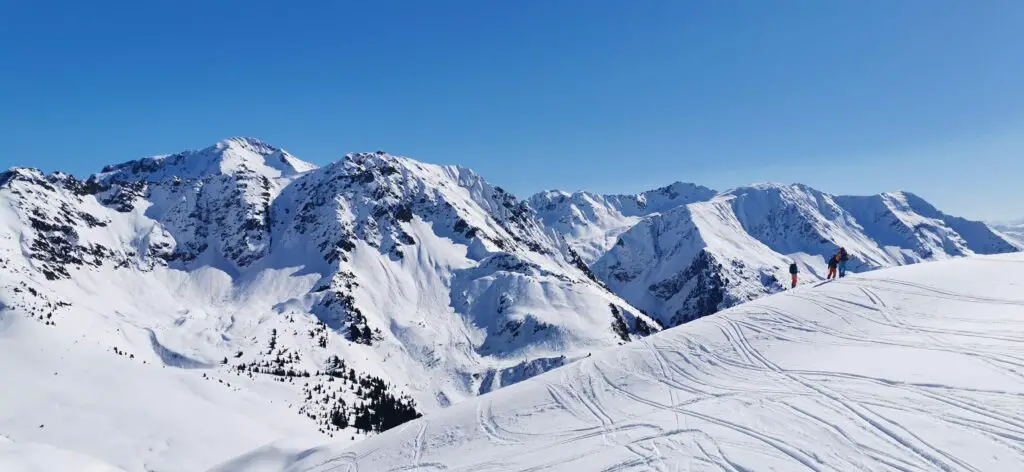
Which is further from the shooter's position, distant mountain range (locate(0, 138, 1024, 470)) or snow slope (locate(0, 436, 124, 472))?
distant mountain range (locate(0, 138, 1024, 470))

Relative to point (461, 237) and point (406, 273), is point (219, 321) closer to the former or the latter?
point (406, 273)

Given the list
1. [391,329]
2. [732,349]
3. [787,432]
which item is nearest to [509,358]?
[391,329]

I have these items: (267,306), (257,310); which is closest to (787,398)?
(257,310)

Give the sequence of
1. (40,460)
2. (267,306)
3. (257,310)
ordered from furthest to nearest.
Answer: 1. (267,306)
2. (257,310)
3. (40,460)

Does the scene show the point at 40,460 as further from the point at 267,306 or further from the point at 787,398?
the point at 267,306

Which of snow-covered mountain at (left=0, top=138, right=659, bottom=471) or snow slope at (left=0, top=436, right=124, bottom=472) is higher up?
snow-covered mountain at (left=0, top=138, right=659, bottom=471)

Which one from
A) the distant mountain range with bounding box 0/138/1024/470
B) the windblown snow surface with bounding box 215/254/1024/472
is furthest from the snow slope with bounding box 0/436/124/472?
the distant mountain range with bounding box 0/138/1024/470

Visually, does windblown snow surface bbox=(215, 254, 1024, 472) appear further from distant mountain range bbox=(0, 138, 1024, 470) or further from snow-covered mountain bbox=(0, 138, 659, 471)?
snow-covered mountain bbox=(0, 138, 659, 471)
